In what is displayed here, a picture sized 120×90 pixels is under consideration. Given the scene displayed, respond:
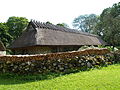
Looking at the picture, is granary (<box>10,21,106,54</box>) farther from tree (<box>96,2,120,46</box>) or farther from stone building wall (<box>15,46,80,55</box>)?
tree (<box>96,2,120,46</box>)

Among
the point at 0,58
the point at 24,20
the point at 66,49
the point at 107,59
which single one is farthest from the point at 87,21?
the point at 0,58

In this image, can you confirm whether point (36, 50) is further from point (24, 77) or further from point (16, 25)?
point (16, 25)

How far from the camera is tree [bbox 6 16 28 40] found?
117 feet

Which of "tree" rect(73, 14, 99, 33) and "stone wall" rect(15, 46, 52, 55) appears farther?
"tree" rect(73, 14, 99, 33)

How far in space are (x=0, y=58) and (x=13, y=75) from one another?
4.37 ft

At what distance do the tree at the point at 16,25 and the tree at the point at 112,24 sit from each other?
18.7 meters

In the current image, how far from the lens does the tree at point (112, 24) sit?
27.3 meters

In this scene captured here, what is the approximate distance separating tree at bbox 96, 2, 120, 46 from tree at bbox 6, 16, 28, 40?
61.5ft

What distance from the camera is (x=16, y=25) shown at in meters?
36.9

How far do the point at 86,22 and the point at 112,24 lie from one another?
80.7 ft

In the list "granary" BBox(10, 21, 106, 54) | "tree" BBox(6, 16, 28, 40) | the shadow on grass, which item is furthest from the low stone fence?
"tree" BBox(6, 16, 28, 40)

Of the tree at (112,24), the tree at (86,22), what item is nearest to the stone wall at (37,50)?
the tree at (112,24)

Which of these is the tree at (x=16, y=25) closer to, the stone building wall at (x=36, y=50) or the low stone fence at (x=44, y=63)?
the stone building wall at (x=36, y=50)

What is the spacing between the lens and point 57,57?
7.92m
